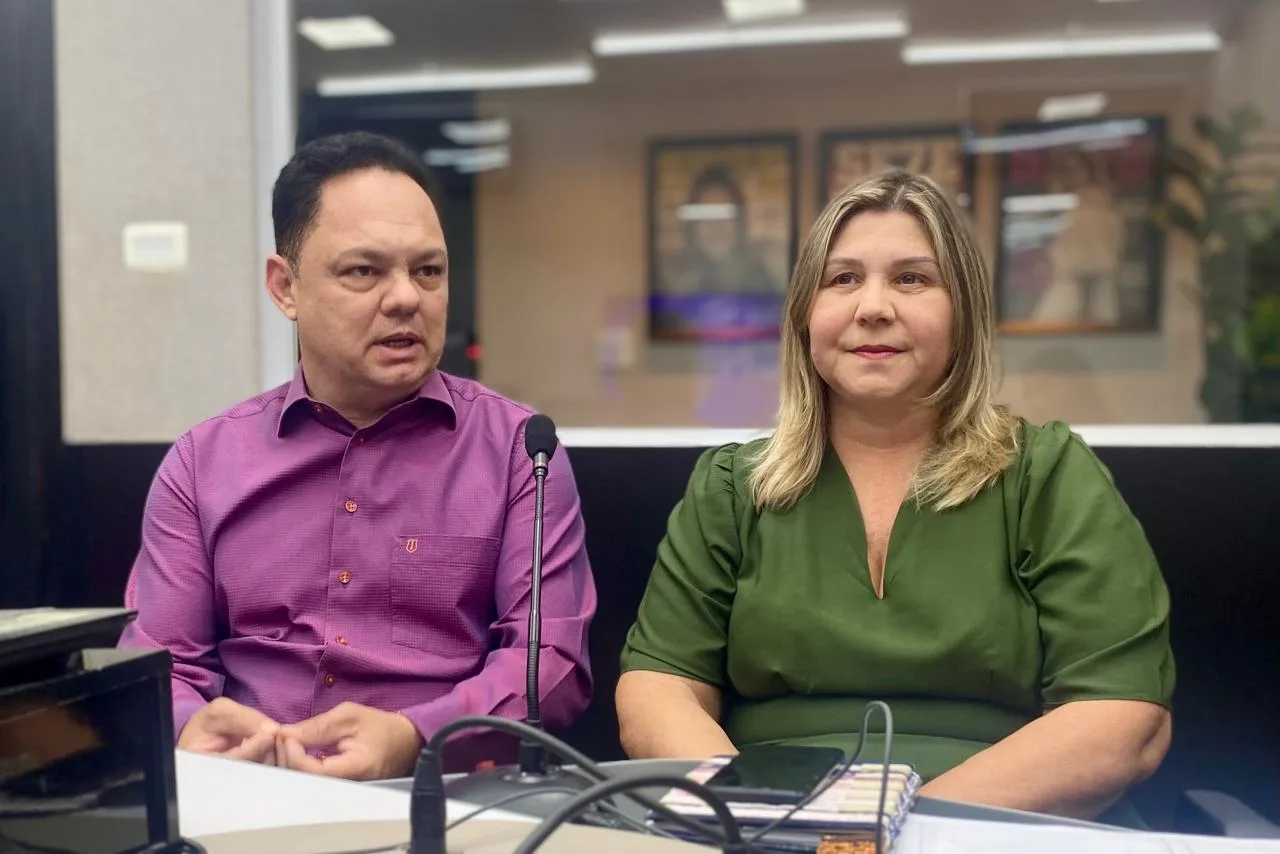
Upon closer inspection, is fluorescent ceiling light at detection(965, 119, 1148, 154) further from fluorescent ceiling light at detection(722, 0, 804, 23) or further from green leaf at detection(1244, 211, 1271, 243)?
Answer: fluorescent ceiling light at detection(722, 0, 804, 23)

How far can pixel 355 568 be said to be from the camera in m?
1.51

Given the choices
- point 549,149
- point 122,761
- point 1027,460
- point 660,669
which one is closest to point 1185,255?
point 549,149

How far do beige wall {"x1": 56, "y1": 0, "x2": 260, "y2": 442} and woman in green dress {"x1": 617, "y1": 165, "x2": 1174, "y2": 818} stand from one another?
1587 mm

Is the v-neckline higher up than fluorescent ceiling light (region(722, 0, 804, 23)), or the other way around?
fluorescent ceiling light (region(722, 0, 804, 23))

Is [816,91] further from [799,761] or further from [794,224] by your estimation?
[799,761]

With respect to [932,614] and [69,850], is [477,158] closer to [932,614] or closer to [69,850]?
[932,614]

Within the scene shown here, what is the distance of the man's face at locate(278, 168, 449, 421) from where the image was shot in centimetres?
152

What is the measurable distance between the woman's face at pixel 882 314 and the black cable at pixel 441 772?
0.78 m

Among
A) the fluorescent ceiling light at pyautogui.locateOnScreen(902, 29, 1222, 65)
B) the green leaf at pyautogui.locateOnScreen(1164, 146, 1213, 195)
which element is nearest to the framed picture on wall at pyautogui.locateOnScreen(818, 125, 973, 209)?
the fluorescent ceiling light at pyautogui.locateOnScreen(902, 29, 1222, 65)

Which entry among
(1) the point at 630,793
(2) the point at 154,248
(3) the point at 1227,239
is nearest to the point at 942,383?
(1) the point at 630,793

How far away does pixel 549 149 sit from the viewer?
16.3 feet

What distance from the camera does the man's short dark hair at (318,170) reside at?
1559 millimetres

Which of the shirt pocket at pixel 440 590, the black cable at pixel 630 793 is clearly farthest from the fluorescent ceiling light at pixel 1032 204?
the black cable at pixel 630 793

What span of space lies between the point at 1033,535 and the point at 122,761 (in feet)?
3.44
